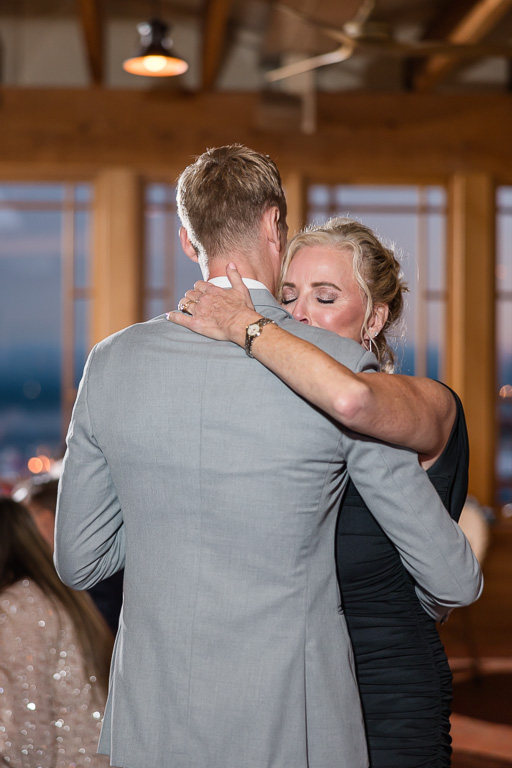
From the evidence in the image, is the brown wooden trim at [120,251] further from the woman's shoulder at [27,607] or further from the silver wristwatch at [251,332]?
the silver wristwatch at [251,332]

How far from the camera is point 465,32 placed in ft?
15.6

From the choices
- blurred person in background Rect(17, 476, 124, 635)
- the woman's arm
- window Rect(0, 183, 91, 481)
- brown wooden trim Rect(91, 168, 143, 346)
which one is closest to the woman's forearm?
the woman's arm

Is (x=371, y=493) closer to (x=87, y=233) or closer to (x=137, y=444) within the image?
(x=137, y=444)

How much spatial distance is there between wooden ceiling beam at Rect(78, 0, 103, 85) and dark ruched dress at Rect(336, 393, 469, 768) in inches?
138

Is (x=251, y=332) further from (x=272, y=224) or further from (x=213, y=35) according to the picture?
(x=213, y=35)

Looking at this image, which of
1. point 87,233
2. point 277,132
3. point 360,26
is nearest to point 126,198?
point 87,233

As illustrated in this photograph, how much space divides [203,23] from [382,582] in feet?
15.6

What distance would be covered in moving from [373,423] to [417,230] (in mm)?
4590

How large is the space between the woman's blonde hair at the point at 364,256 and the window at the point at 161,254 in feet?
12.1

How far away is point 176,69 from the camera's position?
13.7ft

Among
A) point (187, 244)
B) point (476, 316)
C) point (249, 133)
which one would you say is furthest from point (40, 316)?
point (187, 244)

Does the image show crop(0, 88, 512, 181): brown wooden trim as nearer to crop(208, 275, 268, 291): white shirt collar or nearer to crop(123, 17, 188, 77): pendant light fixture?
crop(123, 17, 188, 77): pendant light fixture

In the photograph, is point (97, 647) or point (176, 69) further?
point (176, 69)

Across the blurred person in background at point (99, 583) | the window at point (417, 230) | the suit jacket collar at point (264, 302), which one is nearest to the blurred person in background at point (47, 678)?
the blurred person in background at point (99, 583)
